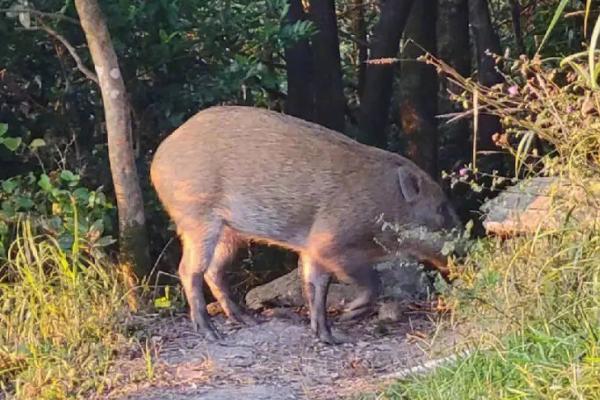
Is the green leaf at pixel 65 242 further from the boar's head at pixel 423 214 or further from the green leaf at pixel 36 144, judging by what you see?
the boar's head at pixel 423 214

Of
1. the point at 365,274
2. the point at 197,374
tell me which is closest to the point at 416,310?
the point at 365,274

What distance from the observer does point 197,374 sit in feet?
19.5

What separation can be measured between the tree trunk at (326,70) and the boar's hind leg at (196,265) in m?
2.79

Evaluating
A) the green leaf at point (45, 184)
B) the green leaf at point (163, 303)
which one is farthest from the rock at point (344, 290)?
the green leaf at point (45, 184)

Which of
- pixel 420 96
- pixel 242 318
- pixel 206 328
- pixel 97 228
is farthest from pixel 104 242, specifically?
pixel 420 96

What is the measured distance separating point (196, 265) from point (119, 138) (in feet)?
2.66

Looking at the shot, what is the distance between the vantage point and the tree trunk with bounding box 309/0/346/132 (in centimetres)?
958

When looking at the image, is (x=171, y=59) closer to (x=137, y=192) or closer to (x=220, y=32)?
(x=220, y=32)

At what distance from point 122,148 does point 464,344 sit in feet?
8.35

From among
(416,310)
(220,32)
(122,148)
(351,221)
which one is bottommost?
(416,310)

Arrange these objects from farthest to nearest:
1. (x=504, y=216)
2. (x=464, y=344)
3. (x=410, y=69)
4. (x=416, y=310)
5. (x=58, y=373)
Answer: (x=410, y=69) < (x=416, y=310) < (x=504, y=216) < (x=58, y=373) < (x=464, y=344)

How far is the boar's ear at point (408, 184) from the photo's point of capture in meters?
7.28

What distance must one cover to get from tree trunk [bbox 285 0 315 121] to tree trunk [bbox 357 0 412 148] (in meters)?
0.48

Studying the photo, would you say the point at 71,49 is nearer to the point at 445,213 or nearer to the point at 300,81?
the point at 445,213
